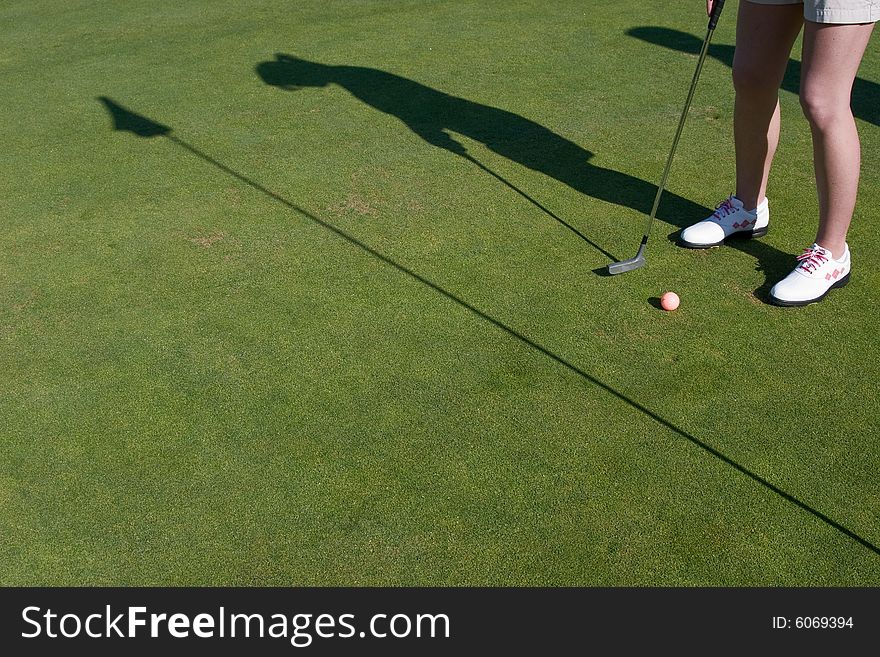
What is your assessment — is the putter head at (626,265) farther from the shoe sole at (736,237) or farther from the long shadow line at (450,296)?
the long shadow line at (450,296)

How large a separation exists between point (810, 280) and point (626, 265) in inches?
26.6

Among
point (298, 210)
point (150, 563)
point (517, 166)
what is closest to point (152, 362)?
point (150, 563)

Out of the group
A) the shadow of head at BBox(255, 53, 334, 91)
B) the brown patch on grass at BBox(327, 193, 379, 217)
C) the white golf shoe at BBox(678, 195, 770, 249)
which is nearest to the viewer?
the white golf shoe at BBox(678, 195, 770, 249)

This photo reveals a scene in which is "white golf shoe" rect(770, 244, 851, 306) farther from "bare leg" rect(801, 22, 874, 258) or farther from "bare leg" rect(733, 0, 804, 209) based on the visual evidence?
"bare leg" rect(733, 0, 804, 209)

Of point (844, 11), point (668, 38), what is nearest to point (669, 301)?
point (844, 11)

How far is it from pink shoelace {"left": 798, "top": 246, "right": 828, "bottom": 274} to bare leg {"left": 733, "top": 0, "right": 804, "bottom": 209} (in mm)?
450

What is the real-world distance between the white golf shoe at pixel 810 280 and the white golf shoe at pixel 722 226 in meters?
0.39

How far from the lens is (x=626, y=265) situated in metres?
3.66

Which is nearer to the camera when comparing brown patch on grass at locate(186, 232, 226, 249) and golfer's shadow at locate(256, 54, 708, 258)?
brown patch on grass at locate(186, 232, 226, 249)

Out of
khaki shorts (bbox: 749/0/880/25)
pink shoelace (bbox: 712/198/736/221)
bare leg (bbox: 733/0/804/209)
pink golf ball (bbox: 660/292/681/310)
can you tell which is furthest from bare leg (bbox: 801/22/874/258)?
pink golf ball (bbox: 660/292/681/310)

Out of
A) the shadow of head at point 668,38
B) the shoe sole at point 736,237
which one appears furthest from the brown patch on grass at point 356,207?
the shadow of head at point 668,38

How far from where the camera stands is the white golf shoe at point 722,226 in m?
3.86

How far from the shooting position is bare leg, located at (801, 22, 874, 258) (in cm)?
321
